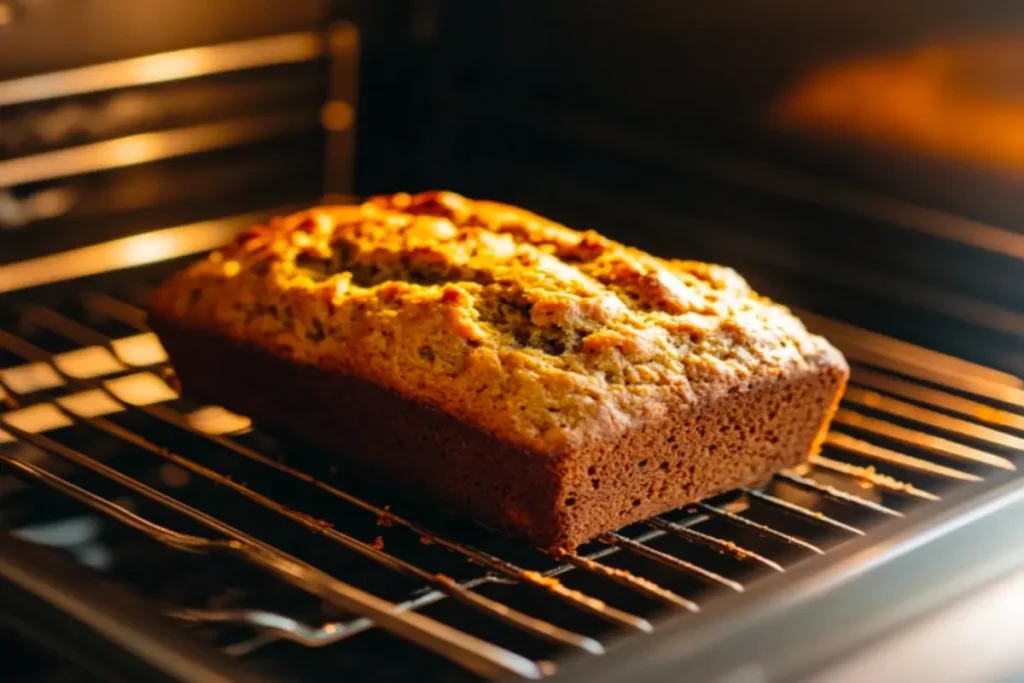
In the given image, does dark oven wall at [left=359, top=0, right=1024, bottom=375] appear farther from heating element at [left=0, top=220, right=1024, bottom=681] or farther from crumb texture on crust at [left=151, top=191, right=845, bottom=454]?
crumb texture on crust at [left=151, top=191, right=845, bottom=454]

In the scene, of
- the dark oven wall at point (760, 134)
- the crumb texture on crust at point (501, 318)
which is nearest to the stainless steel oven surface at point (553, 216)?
the dark oven wall at point (760, 134)

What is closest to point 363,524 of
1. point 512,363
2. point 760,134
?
point 512,363

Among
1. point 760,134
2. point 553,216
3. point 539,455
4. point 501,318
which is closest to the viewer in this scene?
point 539,455

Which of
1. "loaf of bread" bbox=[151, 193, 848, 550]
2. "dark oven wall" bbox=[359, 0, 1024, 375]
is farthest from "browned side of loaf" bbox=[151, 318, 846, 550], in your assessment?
"dark oven wall" bbox=[359, 0, 1024, 375]

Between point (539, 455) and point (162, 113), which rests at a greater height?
point (162, 113)

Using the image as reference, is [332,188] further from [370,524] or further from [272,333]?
[370,524]

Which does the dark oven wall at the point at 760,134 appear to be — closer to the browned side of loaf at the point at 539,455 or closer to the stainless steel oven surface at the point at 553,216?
the stainless steel oven surface at the point at 553,216

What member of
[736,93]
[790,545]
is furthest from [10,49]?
[790,545]

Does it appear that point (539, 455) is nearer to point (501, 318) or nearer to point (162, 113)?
point (501, 318)

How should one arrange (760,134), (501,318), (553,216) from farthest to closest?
(553,216), (760,134), (501,318)
